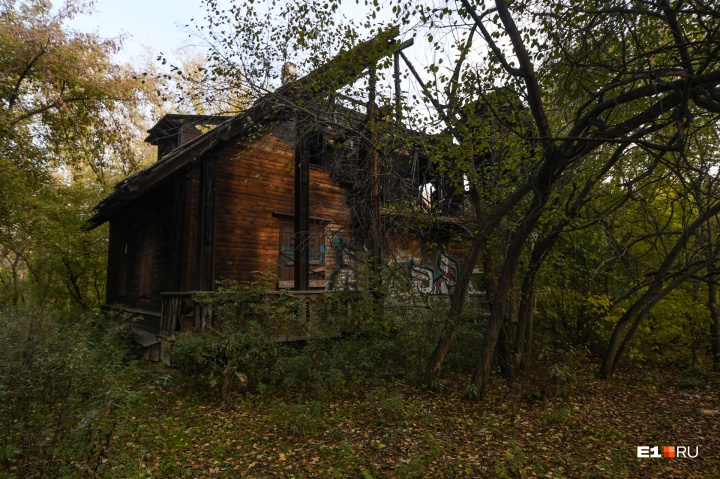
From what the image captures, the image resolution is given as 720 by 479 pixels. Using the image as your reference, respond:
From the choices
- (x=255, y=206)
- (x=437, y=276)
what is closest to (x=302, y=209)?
(x=255, y=206)

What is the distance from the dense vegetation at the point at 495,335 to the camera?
4.48m

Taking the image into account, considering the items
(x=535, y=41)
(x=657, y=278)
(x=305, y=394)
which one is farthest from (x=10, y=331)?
(x=657, y=278)

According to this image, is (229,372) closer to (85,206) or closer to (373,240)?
(373,240)

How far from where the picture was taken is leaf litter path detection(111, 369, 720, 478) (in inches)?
178

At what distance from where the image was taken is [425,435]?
529cm

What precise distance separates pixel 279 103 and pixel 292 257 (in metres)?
5.51

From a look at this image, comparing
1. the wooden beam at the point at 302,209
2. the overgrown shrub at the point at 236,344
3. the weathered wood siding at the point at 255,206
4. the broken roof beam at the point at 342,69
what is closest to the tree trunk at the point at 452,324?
the overgrown shrub at the point at 236,344

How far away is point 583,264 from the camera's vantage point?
31.2 ft

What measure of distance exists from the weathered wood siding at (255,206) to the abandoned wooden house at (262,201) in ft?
0.10

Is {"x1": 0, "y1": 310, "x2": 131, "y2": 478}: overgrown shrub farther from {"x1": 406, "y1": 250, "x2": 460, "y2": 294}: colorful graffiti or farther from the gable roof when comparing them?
{"x1": 406, "y1": 250, "x2": 460, "y2": 294}: colorful graffiti

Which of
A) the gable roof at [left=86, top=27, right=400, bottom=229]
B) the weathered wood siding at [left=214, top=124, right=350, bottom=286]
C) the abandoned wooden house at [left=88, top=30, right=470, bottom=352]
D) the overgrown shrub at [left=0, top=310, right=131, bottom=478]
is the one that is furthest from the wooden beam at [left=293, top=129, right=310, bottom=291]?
the overgrown shrub at [left=0, top=310, right=131, bottom=478]

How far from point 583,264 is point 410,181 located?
14.6ft

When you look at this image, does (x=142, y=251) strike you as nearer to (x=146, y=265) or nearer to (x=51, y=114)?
(x=146, y=265)

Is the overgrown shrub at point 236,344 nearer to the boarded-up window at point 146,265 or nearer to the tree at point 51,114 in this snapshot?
the boarded-up window at point 146,265
